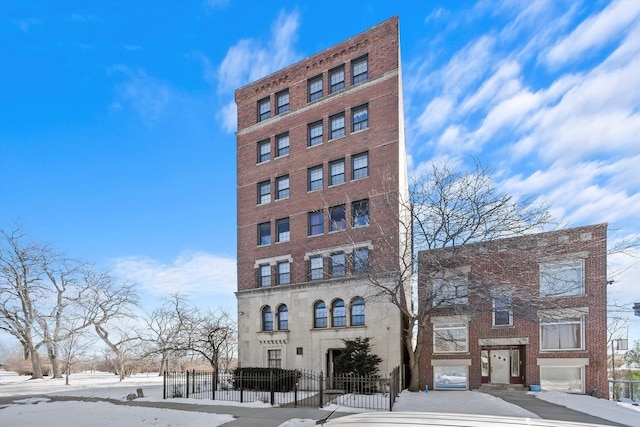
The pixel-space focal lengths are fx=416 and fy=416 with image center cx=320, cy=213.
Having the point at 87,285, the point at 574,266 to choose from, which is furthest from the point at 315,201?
the point at 87,285

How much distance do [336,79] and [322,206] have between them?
8.35 metres

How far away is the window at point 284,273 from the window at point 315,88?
11018 mm

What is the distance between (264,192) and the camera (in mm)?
28844

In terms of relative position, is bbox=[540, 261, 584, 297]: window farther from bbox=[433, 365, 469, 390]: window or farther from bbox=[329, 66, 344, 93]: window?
bbox=[329, 66, 344, 93]: window

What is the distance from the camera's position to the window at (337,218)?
2517cm

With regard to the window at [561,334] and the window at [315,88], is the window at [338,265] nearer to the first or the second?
the window at [315,88]

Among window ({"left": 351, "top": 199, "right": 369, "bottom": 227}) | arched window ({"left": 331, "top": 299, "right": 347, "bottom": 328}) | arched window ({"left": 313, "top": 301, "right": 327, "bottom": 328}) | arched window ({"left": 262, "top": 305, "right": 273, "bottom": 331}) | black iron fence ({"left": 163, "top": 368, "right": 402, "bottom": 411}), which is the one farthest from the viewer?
arched window ({"left": 262, "top": 305, "right": 273, "bottom": 331})

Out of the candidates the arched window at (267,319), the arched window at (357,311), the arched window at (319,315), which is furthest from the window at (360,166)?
the arched window at (267,319)

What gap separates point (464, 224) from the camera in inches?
781

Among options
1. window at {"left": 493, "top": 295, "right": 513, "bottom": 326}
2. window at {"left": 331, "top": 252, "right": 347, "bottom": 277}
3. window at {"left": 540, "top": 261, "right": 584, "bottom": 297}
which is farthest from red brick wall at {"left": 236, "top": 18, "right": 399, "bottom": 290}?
window at {"left": 540, "top": 261, "right": 584, "bottom": 297}

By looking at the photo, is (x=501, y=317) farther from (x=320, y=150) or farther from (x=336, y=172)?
(x=320, y=150)

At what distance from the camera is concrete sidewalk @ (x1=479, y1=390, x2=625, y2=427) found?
13.9m

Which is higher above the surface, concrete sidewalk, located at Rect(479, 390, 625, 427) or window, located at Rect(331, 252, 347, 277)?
window, located at Rect(331, 252, 347, 277)

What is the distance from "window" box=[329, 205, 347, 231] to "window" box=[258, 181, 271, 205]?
16.9ft
